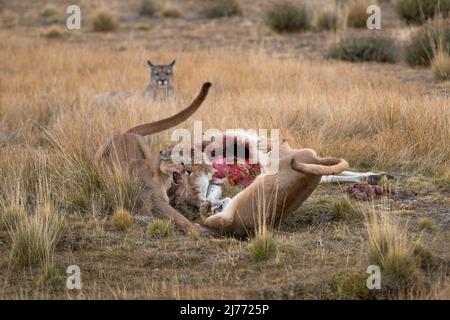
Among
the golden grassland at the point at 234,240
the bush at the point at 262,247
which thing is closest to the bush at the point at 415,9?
the golden grassland at the point at 234,240

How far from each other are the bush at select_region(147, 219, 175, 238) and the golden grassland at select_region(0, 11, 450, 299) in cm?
4

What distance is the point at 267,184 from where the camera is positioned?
6383 millimetres

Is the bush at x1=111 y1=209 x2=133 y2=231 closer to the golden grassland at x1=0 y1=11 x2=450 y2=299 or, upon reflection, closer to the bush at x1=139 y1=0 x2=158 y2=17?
the golden grassland at x1=0 y1=11 x2=450 y2=299

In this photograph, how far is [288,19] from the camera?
20.8 m

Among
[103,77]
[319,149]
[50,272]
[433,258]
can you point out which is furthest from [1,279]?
[103,77]

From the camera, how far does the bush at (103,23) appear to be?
76.6 feet

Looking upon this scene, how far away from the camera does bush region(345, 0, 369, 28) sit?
66.4 ft

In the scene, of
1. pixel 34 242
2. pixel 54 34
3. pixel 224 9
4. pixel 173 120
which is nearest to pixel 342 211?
pixel 173 120

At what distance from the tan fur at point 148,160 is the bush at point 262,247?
0.99 m

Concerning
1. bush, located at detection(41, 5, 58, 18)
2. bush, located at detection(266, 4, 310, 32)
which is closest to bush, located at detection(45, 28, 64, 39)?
bush, located at detection(266, 4, 310, 32)

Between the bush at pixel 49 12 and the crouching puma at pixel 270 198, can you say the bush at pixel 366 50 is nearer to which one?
the crouching puma at pixel 270 198
